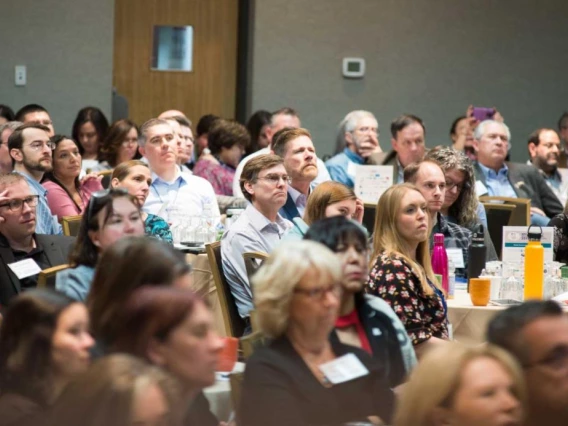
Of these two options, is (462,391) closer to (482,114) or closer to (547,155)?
(547,155)

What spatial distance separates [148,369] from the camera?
210 centimetres

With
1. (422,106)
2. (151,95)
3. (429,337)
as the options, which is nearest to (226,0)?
(151,95)

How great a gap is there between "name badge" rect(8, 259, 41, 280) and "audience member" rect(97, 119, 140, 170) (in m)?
3.09

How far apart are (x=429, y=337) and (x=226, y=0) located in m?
6.66

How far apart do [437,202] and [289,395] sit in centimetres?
270

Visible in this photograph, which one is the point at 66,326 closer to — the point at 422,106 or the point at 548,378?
the point at 548,378

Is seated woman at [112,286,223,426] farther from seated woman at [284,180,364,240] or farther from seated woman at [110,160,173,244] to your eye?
seated woman at [110,160,173,244]

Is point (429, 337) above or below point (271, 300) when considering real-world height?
below

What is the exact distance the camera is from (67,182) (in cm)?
654

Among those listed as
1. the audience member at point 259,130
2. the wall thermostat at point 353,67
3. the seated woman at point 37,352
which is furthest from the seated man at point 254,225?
the wall thermostat at point 353,67

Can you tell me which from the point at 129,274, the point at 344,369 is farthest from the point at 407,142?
the point at 129,274

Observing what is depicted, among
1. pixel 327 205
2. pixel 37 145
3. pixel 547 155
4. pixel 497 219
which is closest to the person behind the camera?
pixel 327 205

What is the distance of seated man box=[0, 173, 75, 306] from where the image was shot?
4652 millimetres

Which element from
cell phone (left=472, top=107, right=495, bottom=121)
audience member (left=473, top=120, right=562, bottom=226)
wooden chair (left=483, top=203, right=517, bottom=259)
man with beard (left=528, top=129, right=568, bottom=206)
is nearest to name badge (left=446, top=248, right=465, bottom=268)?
wooden chair (left=483, top=203, right=517, bottom=259)
